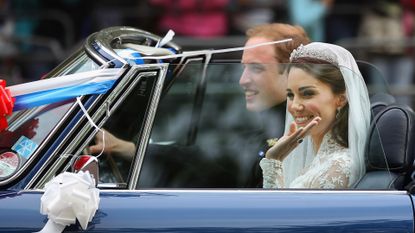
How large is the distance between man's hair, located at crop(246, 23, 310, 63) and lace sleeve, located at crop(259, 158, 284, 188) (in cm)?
61

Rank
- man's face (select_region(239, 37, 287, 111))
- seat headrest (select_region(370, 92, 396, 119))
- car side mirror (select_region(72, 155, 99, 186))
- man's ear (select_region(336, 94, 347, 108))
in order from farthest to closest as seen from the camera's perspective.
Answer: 1. seat headrest (select_region(370, 92, 396, 119))
2. man's face (select_region(239, 37, 287, 111))
3. man's ear (select_region(336, 94, 347, 108))
4. car side mirror (select_region(72, 155, 99, 186))

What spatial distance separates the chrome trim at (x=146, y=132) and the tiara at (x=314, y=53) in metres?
0.60

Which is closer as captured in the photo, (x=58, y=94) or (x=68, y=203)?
(x=68, y=203)

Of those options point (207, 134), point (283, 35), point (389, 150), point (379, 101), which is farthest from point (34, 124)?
point (379, 101)

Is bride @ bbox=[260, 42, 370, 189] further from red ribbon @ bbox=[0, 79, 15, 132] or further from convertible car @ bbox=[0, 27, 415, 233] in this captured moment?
red ribbon @ bbox=[0, 79, 15, 132]

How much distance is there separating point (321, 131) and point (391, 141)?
284mm

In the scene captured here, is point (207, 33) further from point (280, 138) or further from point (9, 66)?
point (280, 138)

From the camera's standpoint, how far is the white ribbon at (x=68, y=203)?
3.22m

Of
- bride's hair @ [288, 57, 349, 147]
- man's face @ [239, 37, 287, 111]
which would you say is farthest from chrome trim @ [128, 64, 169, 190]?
bride's hair @ [288, 57, 349, 147]

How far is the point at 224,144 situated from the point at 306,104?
0.45m

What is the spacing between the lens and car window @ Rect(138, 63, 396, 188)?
12.8 ft

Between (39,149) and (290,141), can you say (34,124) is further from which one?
(290,141)

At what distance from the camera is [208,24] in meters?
8.85

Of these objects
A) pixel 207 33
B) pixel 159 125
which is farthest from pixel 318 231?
pixel 207 33
